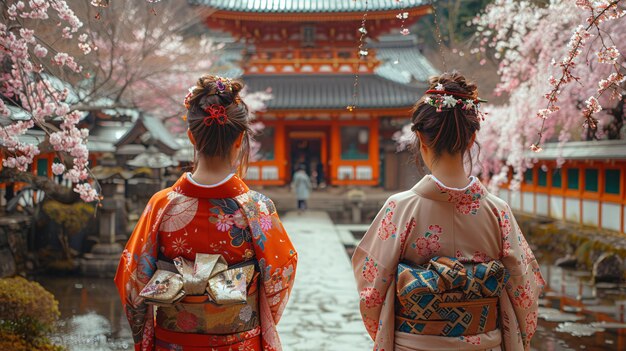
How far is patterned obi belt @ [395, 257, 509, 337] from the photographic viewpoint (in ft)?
10.4

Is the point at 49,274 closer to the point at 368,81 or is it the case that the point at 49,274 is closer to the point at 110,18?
the point at 110,18

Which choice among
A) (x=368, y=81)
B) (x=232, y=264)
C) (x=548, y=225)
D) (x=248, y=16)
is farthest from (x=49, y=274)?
(x=368, y=81)

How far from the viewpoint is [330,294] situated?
9.63 meters

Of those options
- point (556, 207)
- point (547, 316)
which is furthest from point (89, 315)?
point (556, 207)

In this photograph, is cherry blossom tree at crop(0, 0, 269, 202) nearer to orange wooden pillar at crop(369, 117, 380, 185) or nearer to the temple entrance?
orange wooden pillar at crop(369, 117, 380, 185)

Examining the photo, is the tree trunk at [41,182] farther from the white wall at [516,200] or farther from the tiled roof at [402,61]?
the tiled roof at [402,61]

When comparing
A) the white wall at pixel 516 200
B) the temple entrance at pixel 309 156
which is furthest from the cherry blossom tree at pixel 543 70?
the temple entrance at pixel 309 156

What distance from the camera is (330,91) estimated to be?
84.4 feet

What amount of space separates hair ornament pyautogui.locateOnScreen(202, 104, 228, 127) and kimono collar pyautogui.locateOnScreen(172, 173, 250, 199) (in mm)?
290

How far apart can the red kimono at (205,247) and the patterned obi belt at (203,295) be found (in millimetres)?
24

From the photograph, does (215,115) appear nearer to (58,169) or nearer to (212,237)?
(212,237)

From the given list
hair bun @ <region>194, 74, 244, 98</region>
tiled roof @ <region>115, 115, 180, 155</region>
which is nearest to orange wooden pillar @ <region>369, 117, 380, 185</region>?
tiled roof @ <region>115, 115, 180, 155</region>

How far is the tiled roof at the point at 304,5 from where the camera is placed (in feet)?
79.2

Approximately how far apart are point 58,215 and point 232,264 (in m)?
8.95
